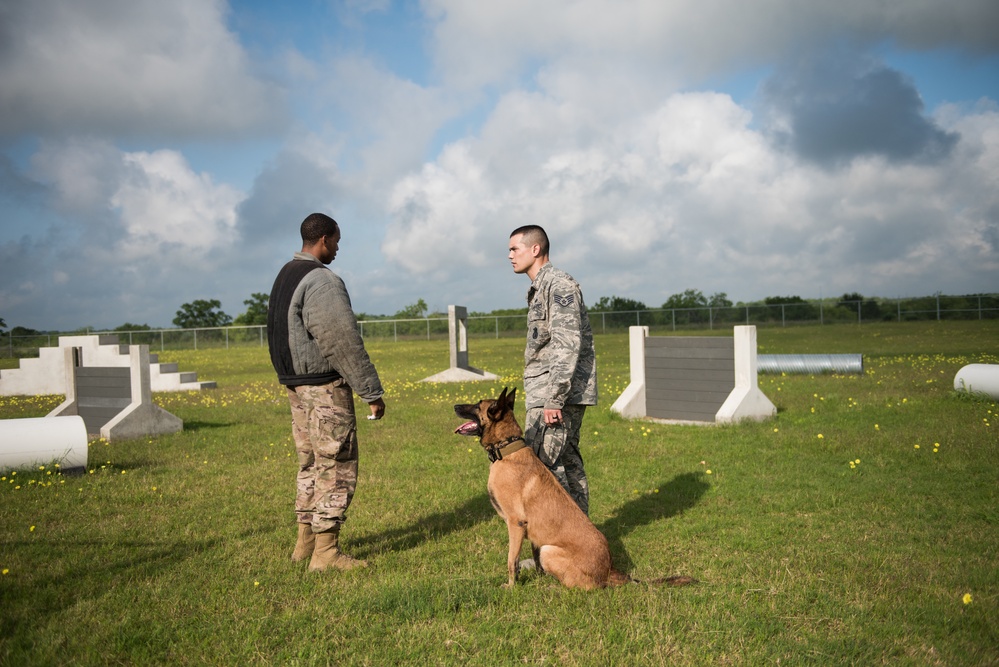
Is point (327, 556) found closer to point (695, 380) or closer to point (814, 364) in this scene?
point (695, 380)

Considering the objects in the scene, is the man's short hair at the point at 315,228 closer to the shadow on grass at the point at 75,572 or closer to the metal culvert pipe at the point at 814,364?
the shadow on grass at the point at 75,572

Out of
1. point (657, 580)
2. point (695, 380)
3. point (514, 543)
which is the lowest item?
point (657, 580)

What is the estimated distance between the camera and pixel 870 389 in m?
14.8

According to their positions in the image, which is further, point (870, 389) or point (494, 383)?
point (494, 383)

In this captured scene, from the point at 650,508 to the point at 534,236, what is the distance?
3093mm

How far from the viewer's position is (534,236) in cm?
523

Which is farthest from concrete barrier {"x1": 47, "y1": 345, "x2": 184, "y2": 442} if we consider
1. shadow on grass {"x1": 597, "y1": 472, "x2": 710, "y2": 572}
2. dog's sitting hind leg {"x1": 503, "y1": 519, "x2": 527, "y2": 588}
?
dog's sitting hind leg {"x1": 503, "y1": 519, "x2": 527, "y2": 588}

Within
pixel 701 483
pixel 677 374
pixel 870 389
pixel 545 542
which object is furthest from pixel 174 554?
pixel 870 389

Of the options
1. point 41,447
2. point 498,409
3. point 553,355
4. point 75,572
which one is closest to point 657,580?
point 498,409

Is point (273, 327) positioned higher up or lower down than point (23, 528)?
higher up

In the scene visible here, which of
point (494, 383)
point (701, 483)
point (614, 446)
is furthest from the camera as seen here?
point (494, 383)

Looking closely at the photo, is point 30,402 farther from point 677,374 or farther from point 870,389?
point 870,389

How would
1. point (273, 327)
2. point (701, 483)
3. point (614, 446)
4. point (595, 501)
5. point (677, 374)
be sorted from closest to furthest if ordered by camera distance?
point (273, 327) → point (595, 501) → point (701, 483) → point (614, 446) → point (677, 374)

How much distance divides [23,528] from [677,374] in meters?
9.30
